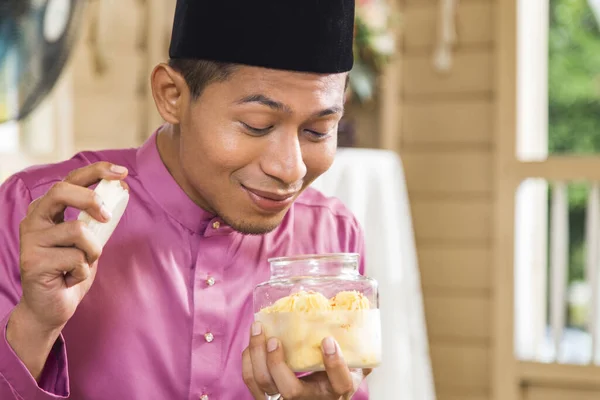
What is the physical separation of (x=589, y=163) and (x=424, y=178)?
617mm

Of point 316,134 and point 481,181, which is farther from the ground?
point 316,134

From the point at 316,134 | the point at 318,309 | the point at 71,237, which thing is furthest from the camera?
the point at 316,134

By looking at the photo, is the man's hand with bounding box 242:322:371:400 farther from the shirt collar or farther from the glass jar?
the shirt collar

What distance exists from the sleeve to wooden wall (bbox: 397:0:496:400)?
237cm

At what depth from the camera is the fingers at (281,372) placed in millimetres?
990

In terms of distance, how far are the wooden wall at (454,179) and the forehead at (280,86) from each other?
91.0 inches

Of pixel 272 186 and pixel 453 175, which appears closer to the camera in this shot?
pixel 272 186

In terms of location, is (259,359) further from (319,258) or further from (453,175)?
(453,175)

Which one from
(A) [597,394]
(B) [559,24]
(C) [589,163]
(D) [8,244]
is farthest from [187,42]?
(B) [559,24]

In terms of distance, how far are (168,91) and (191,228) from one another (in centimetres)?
20

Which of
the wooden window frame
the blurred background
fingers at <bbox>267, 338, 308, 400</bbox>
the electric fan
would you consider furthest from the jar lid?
the wooden window frame

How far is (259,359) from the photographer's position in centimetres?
101

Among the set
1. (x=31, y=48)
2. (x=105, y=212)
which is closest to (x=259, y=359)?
(x=105, y=212)

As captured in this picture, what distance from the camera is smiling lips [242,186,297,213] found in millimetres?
1079
